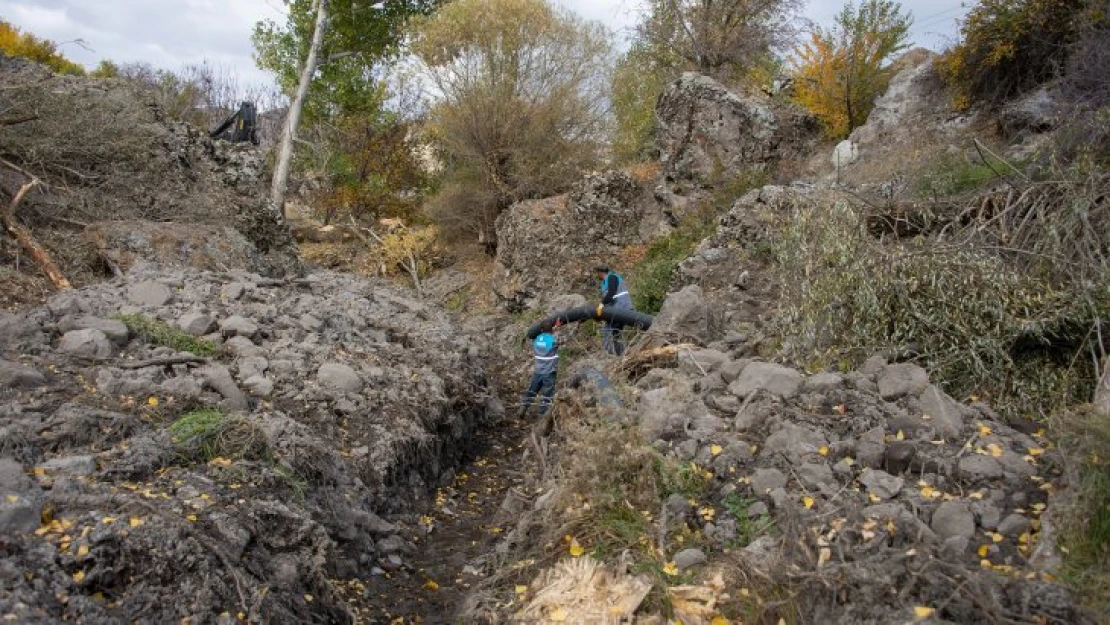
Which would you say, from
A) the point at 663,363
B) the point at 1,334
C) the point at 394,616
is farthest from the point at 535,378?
the point at 1,334

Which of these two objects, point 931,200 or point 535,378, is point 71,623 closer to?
point 535,378

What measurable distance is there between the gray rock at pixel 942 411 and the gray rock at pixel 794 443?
0.66m

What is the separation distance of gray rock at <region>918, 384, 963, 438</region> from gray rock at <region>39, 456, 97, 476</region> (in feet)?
15.6

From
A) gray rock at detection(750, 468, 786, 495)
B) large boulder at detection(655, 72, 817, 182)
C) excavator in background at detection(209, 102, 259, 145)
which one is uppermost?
excavator in background at detection(209, 102, 259, 145)

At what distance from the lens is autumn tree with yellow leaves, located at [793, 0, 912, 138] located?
1359 cm

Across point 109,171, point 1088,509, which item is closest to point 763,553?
point 1088,509

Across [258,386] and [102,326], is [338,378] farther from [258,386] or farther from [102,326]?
[102,326]

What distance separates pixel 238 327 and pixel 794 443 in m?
4.76

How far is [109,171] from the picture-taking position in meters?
10.6

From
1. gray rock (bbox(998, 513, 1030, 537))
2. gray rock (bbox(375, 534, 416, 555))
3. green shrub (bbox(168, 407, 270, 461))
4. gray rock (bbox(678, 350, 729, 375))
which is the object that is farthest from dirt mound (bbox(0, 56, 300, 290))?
gray rock (bbox(998, 513, 1030, 537))

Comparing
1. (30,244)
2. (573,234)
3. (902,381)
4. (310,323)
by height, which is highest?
(30,244)

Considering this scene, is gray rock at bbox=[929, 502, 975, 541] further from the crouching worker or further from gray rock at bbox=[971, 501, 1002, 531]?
the crouching worker

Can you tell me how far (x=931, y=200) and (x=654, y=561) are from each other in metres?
4.92

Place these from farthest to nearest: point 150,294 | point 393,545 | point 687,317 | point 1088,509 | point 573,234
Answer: point 573,234 < point 687,317 < point 150,294 < point 393,545 < point 1088,509
